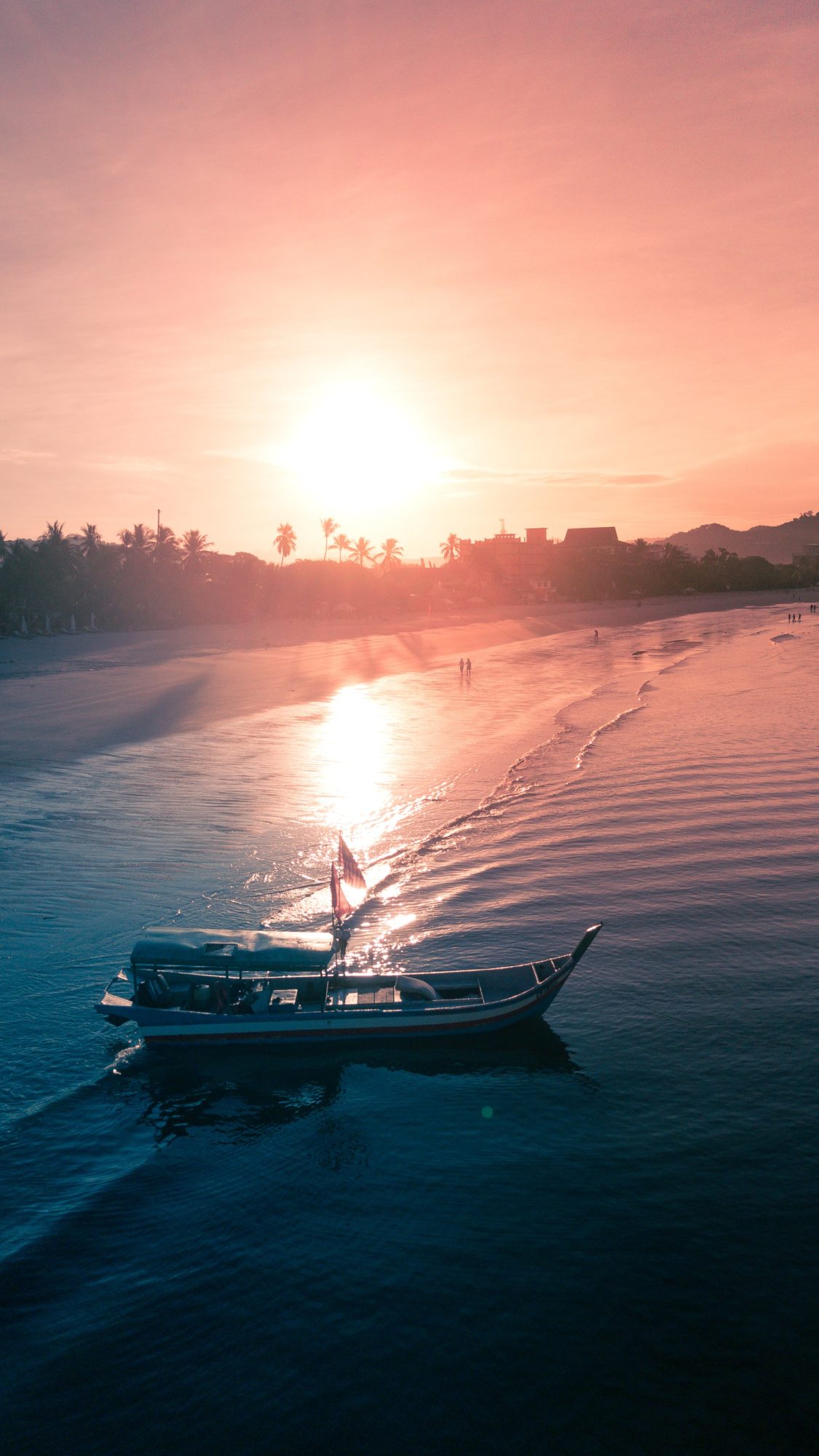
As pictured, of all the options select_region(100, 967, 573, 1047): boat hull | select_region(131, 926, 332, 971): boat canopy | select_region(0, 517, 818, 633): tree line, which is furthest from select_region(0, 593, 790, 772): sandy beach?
select_region(100, 967, 573, 1047): boat hull

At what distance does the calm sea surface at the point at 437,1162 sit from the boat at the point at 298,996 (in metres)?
0.68

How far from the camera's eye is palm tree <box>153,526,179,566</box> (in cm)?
11606

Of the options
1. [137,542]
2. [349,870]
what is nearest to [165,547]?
[137,542]

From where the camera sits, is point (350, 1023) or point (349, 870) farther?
point (349, 870)

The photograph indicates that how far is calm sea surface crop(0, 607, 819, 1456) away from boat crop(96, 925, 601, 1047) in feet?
2.21

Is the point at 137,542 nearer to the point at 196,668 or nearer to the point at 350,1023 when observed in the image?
the point at 196,668

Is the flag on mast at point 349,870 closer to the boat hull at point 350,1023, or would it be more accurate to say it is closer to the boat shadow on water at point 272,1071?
the boat hull at point 350,1023

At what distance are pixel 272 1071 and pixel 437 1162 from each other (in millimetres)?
4777

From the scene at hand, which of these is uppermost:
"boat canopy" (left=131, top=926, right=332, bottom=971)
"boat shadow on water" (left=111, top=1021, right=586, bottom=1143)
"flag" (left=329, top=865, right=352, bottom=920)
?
"flag" (left=329, top=865, right=352, bottom=920)

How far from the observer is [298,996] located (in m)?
18.0

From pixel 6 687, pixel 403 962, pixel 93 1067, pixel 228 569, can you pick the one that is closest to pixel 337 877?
pixel 403 962

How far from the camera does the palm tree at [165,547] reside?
11606cm

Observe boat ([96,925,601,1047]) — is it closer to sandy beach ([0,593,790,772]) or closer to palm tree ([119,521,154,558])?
sandy beach ([0,593,790,772])

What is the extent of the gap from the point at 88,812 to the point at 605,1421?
87.1 ft
